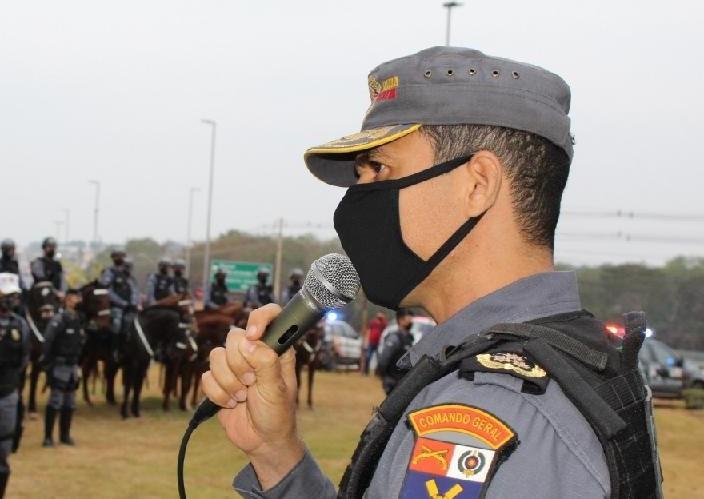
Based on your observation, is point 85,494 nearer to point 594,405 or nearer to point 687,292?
point 594,405

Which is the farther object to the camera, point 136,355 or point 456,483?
point 136,355

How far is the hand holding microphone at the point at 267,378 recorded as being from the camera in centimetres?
212

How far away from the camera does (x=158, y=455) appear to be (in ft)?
49.2

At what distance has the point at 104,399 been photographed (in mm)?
21750

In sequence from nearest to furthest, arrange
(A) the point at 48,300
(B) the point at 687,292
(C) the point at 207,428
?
(A) the point at 48,300 → (C) the point at 207,428 → (B) the point at 687,292

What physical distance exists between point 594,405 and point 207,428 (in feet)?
56.2

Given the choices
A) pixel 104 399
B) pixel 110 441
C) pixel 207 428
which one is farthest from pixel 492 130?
pixel 104 399

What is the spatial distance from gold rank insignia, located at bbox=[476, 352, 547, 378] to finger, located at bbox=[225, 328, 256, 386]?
2.18 feet


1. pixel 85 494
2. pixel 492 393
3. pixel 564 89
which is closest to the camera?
pixel 492 393

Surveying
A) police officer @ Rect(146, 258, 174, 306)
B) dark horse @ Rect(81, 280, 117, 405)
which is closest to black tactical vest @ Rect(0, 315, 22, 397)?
dark horse @ Rect(81, 280, 117, 405)

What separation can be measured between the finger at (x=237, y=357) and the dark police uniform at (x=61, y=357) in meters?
13.1

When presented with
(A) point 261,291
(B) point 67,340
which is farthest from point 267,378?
(A) point 261,291

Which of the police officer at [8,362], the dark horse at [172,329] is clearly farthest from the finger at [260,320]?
the dark horse at [172,329]

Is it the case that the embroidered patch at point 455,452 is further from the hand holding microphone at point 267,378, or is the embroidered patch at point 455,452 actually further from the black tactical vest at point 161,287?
the black tactical vest at point 161,287
